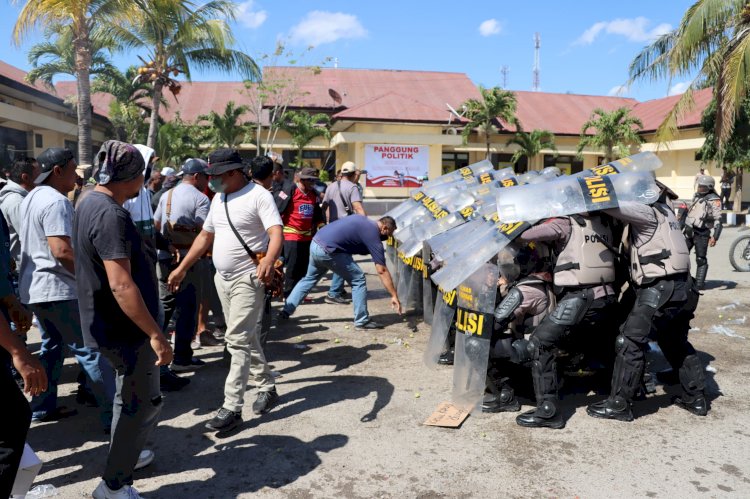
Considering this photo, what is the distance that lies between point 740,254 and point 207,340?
9.96 m

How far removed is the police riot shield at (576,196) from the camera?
408 cm

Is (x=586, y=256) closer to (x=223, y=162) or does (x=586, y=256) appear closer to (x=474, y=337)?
(x=474, y=337)

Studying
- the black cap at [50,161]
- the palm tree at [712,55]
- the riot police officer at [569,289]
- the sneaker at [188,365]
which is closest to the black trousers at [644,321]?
the riot police officer at [569,289]

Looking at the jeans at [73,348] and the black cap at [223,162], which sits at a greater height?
the black cap at [223,162]

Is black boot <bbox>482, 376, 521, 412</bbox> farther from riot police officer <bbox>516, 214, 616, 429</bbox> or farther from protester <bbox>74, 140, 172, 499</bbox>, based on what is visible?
protester <bbox>74, 140, 172, 499</bbox>

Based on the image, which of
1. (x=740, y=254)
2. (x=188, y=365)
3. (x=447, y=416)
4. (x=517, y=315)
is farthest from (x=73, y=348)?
(x=740, y=254)

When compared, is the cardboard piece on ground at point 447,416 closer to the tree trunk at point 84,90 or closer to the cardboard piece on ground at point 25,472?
the cardboard piece on ground at point 25,472

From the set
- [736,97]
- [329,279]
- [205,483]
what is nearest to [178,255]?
[205,483]

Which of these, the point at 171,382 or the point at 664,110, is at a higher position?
the point at 664,110

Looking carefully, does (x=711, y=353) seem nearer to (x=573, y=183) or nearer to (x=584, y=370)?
(x=584, y=370)

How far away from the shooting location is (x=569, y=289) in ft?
14.2

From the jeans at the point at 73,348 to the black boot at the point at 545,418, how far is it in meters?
2.84

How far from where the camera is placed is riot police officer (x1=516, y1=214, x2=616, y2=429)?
4234 millimetres

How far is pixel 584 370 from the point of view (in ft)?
15.9
